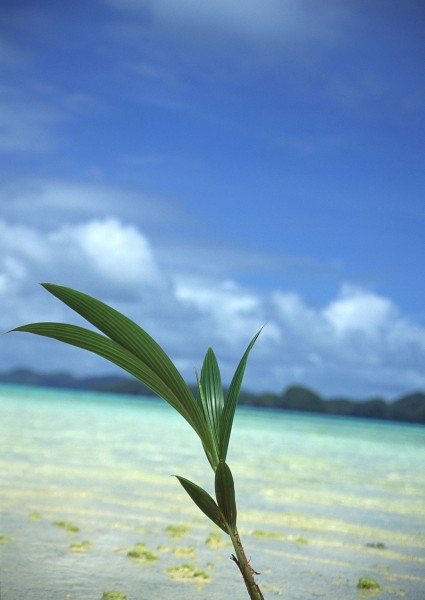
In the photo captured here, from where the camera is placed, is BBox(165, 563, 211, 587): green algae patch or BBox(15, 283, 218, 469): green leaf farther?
BBox(165, 563, 211, 587): green algae patch

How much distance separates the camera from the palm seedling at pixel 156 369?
4.99 ft

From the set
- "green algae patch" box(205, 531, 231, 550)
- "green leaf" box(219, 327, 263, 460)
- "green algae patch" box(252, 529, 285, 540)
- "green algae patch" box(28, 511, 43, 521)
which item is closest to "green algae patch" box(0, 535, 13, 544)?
"green algae patch" box(28, 511, 43, 521)

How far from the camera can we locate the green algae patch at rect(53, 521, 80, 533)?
468 centimetres

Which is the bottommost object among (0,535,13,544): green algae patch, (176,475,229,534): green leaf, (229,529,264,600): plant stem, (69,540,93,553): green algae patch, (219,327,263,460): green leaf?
(0,535,13,544): green algae patch

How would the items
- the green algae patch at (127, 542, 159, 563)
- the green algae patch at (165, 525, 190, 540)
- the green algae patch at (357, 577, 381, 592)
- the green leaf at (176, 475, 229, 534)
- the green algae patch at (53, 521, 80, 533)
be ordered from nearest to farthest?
the green leaf at (176, 475, 229, 534), the green algae patch at (357, 577, 381, 592), the green algae patch at (127, 542, 159, 563), the green algae patch at (53, 521, 80, 533), the green algae patch at (165, 525, 190, 540)

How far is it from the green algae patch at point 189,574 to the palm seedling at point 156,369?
209 centimetres

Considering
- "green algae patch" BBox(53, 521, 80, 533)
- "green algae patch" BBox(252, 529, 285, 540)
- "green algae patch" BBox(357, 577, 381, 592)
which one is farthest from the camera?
"green algae patch" BBox(252, 529, 285, 540)

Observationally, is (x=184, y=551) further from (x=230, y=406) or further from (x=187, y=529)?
(x=230, y=406)

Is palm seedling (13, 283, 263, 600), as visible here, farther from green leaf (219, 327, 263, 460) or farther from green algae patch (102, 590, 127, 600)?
green algae patch (102, 590, 127, 600)

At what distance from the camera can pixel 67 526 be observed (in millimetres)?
4797

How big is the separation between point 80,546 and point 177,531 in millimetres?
855

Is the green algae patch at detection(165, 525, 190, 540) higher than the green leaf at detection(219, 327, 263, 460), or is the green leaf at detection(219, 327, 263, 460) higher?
the green leaf at detection(219, 327, 263, 460)

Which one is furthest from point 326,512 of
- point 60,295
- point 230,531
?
point 60,295

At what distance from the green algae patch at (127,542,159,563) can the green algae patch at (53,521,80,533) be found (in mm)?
668
